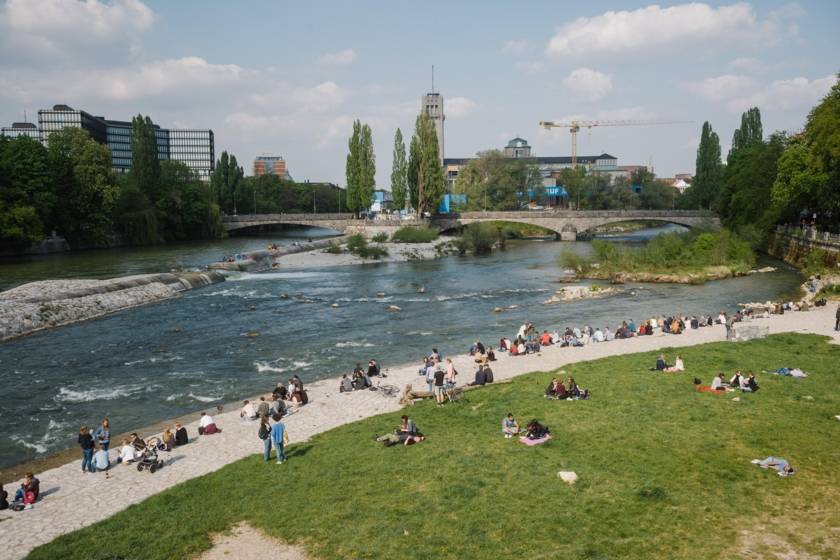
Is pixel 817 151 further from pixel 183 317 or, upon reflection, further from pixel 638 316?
pixel 183 317

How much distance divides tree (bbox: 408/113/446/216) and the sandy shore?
3517 inches

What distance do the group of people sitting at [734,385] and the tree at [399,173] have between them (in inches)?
4043

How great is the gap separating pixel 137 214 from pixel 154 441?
9695cm

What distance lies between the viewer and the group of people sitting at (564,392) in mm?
25609

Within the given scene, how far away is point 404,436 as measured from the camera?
71.8 feet

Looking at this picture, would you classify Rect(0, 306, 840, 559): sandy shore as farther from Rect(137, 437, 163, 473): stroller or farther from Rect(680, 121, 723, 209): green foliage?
Rect(680, 121, 723, 209): green foliage

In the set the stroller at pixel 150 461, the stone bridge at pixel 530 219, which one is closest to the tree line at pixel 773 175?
the stone bridge at pixel 530 219

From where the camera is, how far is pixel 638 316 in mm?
48188

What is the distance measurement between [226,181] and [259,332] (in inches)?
4405

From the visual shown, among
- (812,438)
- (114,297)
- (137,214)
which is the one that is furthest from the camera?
(137,214)

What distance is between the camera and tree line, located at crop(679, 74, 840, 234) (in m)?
63.6

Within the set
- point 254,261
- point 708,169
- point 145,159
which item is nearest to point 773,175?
point 708,169

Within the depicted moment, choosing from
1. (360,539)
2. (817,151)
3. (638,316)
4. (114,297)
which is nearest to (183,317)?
(114,297)

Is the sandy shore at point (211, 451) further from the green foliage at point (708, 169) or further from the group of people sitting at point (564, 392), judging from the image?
the green foliage at point (708, 169)
